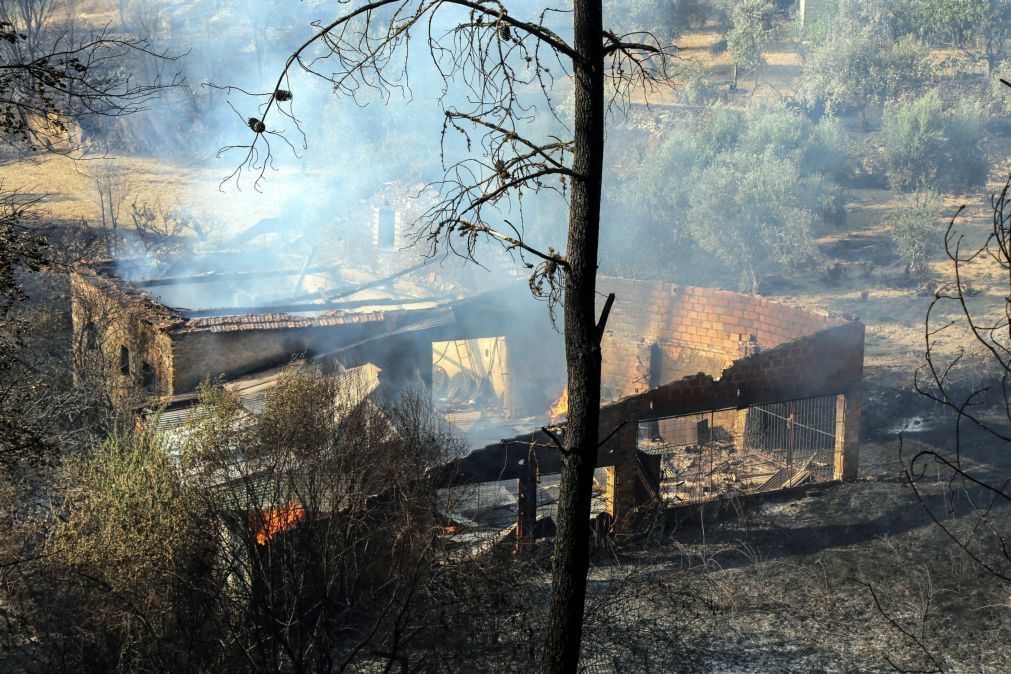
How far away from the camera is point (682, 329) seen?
69.3 ft

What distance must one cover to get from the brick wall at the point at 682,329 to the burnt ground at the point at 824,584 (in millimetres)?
3636

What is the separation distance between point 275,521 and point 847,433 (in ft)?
A: 35.2

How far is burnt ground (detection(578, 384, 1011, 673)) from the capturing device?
11.5 metres

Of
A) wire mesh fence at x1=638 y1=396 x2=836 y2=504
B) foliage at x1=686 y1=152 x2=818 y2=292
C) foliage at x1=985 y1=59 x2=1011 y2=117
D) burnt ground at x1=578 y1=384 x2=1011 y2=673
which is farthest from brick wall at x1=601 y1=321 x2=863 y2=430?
foliage at x1=985 y1=59 x2=1011 y2=117

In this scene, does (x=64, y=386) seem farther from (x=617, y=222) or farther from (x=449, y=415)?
(x=617, y=222)

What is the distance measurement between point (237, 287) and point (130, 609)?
18988 millimetres

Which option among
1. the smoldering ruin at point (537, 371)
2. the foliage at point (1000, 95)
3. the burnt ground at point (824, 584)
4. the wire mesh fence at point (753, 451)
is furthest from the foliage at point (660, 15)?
the burnt ground at point (824, 584)

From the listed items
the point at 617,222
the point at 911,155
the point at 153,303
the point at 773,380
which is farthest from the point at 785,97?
the point at 153,303

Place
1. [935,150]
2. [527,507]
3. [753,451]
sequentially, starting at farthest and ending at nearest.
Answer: [935,150], [753,451], [527,507]

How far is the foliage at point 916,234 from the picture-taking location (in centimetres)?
2883

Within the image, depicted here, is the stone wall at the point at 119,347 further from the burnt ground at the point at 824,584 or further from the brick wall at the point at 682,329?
the brick wall at the point at 682,329

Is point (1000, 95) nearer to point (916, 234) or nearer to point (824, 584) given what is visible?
point (916, 234)

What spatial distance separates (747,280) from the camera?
98.3ft

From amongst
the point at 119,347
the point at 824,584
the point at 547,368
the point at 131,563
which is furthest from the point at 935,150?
the point at 131,563
